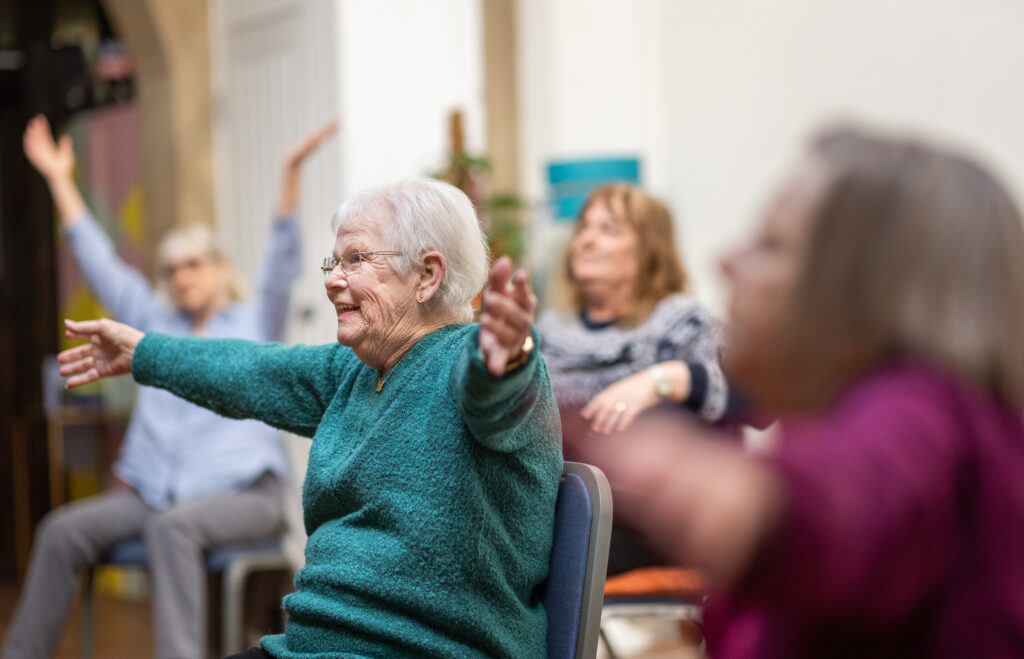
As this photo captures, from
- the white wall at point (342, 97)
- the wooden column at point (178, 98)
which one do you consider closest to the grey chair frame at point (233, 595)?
the white wall at point (342, 97)

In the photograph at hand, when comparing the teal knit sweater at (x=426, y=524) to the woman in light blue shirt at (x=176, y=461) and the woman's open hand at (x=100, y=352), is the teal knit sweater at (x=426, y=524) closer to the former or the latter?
the woman's open hand at (x=100, y=352)

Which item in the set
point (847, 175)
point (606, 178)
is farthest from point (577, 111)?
point (847, 175)

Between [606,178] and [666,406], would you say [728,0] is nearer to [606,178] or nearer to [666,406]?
[606,178]

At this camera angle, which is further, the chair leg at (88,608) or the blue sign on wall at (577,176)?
the blue sign on wall at (577,176)

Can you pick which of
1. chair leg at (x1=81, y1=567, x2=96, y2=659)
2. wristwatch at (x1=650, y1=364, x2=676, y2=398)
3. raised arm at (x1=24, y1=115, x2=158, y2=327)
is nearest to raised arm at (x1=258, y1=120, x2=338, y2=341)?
raised arm at (x1=24, y1=115, x2=158, y2=327)

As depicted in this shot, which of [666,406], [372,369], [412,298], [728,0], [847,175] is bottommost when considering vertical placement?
[666,406]

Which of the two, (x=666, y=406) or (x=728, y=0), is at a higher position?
(x=728, y=0)

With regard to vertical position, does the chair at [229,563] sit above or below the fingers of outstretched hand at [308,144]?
below

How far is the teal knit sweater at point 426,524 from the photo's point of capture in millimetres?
1348

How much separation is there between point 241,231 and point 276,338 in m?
1.68

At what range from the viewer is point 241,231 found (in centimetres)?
485

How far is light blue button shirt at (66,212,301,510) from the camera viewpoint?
124 inches

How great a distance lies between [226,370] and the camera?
1662mm

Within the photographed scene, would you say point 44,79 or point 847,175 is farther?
point 44,79
